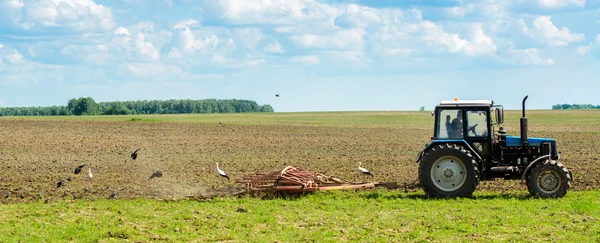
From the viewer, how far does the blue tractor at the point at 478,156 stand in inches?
691

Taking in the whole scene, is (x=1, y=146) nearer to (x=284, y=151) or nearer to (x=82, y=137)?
(x=82, y=137)

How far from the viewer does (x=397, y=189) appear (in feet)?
65.8

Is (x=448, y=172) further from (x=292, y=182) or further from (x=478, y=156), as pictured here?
(x=292, y=182)

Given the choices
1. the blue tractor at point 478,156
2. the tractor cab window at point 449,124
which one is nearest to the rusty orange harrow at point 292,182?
the blue tractor at point 478,156

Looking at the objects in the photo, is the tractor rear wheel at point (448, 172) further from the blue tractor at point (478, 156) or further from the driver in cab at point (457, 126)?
the driver in cab at point (457, 126)

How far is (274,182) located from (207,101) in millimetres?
153727

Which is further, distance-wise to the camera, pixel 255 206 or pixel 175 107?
pixel 175 107

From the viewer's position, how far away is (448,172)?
17.8 metres

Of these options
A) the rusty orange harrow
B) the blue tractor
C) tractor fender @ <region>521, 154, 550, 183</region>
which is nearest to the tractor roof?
the blue tractor

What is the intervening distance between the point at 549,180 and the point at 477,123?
2.11 metres

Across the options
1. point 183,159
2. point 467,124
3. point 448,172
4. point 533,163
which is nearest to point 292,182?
point 448,172

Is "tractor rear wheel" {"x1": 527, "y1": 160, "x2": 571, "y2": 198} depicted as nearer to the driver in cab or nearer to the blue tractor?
the blue tractor

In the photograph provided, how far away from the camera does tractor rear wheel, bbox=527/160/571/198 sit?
17.5 meters

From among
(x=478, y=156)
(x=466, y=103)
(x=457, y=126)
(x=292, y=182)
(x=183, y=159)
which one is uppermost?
(x=466, y=103)
